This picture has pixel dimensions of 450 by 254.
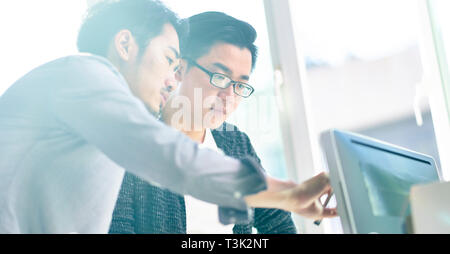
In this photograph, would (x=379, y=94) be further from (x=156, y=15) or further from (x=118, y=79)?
(x=118, y=79)

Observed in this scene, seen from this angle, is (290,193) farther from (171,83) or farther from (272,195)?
(171,83)

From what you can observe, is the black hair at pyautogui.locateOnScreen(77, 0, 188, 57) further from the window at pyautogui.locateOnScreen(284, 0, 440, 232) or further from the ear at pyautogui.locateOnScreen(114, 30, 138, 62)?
the window at pyautogui.locateOnScreen(284, 0, 440, 232)

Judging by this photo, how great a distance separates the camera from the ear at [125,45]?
1.51 m

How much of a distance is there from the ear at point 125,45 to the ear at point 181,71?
18cm

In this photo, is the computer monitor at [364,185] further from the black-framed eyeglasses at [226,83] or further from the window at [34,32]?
the window at [34,32]

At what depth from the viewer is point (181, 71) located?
5.40 feet

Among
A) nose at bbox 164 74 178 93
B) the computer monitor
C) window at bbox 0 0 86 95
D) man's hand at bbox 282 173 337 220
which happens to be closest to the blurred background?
window at bbox 0 0 86 95

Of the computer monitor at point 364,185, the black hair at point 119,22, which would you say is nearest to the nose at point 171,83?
the black hair at point 119,22

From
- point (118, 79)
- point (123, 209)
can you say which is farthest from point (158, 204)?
point (118, 79)

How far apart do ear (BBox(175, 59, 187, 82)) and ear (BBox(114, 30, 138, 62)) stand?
0.18 meters

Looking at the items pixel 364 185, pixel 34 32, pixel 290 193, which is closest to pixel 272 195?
pixel 290 193

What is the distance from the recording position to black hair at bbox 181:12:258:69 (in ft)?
5.55

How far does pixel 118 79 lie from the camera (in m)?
1.29
